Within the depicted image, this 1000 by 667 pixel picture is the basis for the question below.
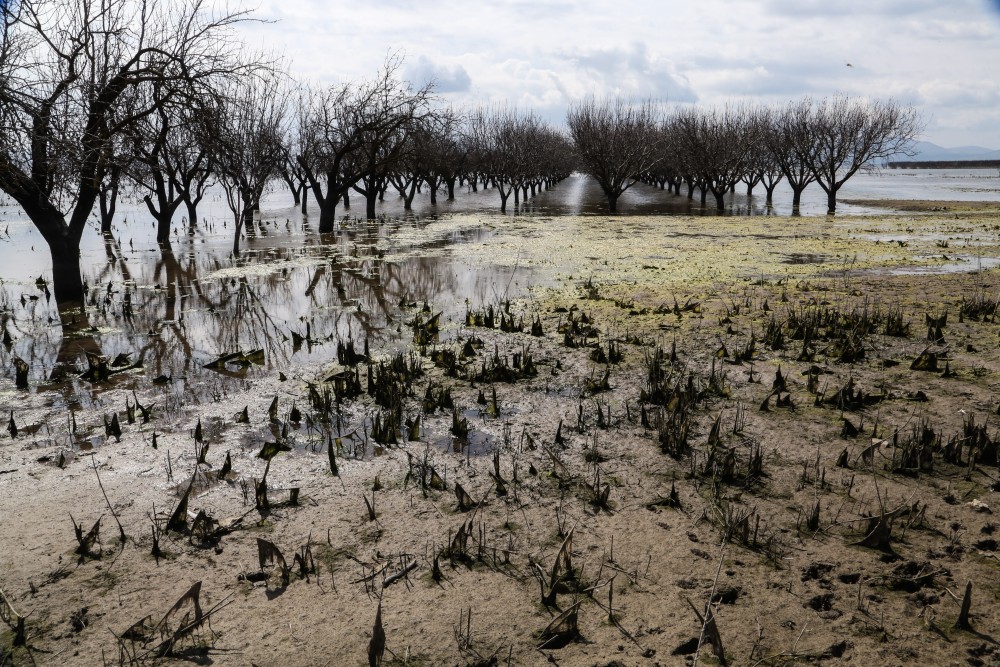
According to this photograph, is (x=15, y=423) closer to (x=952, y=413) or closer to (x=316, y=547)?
(x=316, y=547)

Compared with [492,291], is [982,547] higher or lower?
lower

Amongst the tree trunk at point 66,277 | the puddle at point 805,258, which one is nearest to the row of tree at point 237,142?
the tree trunk at point 66,277

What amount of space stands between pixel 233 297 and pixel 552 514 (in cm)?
1038

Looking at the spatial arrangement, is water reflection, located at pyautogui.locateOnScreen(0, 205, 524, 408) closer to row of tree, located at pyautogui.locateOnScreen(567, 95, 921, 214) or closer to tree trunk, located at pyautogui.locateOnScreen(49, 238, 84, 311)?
tree trunk, located at pyautogui.locateOnScreen(49, 238, 84, 311)

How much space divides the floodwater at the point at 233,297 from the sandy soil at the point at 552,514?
103cm

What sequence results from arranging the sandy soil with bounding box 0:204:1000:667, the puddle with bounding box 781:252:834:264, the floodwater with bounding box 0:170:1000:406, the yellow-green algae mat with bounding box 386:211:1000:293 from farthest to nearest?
the puddle with bounding box 781:252:834:264, the yellow-green algae mat with bounding box 386:211:1000:293, the floodwater with bounding box 0:170:1000:406, the sandy soil with bounding box 0:204:1000:667

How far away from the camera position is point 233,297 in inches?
508

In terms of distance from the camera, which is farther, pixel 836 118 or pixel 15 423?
pixel 836 118

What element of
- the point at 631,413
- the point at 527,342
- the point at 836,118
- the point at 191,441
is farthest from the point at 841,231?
the point at 191,441

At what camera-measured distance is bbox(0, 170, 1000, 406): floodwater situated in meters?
8.43

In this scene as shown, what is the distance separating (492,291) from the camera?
1280 cm

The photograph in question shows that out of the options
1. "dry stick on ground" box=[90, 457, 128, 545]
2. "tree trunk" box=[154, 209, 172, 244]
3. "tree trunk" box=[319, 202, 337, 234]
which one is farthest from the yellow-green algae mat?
"dry stick on ground" box=[90, 457, 128, 545]

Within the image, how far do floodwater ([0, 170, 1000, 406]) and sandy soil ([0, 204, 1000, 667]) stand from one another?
40.7 inches

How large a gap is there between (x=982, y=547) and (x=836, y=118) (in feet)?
125
